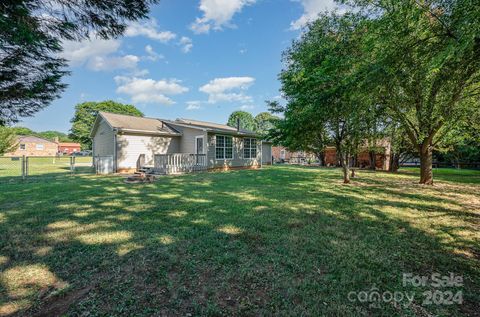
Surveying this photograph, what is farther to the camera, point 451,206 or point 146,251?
point 451,206

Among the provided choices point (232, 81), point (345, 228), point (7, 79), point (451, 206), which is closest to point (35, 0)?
point (7, 79)

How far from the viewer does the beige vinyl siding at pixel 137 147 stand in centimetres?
1368

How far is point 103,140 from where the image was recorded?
15367 millimetres

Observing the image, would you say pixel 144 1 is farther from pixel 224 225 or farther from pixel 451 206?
pixel 451 206

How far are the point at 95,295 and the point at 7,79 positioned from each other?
511 centimetres

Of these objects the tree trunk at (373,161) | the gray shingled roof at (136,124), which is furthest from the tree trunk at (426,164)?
the gray shingled roof at (136,124)

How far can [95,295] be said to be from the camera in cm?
210

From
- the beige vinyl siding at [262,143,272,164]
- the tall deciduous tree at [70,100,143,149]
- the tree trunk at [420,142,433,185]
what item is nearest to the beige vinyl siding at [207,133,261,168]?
the beige vinyl siding at [262,143,272,164]

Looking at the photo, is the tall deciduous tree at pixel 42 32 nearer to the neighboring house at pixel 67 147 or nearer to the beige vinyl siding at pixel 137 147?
the beige vinyl siding at pixel 137 147

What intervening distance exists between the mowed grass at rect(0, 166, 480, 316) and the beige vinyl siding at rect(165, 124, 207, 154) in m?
10.3

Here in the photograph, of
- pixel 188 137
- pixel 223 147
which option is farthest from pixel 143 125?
pixel 223 147

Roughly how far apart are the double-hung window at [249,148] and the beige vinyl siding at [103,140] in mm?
9796

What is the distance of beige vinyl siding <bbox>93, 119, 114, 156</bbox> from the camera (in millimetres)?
14444

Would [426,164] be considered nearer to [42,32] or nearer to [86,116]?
[42,32]
